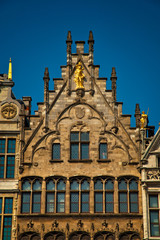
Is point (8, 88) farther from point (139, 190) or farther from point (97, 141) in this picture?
point (139, 190)

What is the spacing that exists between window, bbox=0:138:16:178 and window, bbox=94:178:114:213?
5.39 meters

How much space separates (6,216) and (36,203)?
77.9 inches

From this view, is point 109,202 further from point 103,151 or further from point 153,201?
point 103,151

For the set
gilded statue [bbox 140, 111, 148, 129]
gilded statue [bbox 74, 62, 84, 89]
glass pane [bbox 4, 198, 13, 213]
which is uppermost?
gilded statue [bbox 74, 62, 84, 89]

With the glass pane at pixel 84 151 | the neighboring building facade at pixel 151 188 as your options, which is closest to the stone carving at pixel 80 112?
the glass pane at pixel 84 151

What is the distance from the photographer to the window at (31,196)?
35.3 m

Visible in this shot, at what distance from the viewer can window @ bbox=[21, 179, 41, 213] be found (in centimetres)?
3528

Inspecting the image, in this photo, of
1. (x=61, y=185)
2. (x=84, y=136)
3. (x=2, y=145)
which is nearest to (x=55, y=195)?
(x=61, y=185)

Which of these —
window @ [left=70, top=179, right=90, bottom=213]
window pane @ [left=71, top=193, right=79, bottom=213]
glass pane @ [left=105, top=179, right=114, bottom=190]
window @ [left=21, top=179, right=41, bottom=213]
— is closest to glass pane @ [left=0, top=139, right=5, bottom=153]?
window @ [left=21, top=179, right=41, bottom=213]

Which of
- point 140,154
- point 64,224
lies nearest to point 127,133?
point 140,154

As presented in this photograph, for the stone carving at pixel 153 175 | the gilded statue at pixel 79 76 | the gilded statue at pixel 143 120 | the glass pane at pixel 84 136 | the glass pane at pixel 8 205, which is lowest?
the glass pane at pixel 8 205

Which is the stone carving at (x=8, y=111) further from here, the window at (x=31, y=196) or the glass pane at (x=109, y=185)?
the glass pane at (x=109, y=185)

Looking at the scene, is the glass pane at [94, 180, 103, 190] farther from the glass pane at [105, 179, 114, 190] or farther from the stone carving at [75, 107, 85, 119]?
the stone carving at [75, 107, 85, 119]

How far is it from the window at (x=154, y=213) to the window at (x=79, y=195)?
3.89 metres
